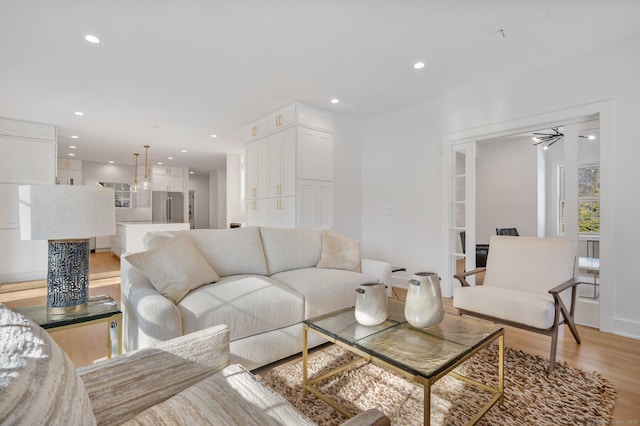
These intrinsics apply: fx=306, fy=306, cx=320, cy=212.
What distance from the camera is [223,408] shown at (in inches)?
38.2

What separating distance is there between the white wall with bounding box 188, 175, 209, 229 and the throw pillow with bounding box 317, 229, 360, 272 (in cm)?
911

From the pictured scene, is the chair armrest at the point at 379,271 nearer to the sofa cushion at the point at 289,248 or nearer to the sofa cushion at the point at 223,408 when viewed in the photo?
the sofa cushion at the point at 289,248

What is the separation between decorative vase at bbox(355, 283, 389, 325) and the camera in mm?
1717

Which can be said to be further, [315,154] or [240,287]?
[315,154]

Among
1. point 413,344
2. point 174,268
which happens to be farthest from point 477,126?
point 174,268

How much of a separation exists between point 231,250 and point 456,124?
122 inches

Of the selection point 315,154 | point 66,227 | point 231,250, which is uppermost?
point 315,154

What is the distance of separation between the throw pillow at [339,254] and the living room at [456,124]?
58.0 inches

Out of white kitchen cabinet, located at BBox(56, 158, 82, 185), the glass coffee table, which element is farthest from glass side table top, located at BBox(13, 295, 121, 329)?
white kitchen cabinet, located at BBox(56, 158, 82, 185)

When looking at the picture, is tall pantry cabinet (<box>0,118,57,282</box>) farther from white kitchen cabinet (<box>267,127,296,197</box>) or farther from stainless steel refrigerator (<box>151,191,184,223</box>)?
stainless steel refrigerator (<box>151,191,184,223</box>)

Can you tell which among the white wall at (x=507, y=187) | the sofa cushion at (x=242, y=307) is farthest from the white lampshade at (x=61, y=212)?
the white wall at (x=507, y=187)

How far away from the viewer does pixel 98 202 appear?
1699 millimetres

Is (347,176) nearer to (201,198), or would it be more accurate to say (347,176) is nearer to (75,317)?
(75,317)

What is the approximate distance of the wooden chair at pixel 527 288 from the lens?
2084 millimetres
